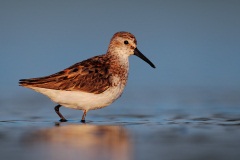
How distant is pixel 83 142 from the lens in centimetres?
878

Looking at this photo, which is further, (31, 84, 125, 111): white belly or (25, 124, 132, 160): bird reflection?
(31, 84, 125, 111): white belly

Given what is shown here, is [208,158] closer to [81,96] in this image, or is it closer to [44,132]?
[44,132]

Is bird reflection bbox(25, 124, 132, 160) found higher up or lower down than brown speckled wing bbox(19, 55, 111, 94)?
lower down

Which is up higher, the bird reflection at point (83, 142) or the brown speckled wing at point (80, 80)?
the brown speckled wing at point (80, 80)

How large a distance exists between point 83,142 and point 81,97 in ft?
9.14

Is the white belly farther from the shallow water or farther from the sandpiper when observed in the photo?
the shallow water

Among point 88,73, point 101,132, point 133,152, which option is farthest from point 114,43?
point 133,152

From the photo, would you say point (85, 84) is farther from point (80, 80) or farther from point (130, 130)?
point (130, 130)

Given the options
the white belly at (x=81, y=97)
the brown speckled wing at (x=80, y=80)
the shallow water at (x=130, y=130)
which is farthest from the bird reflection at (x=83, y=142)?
the brown speckled wing at (x=80, y=80)

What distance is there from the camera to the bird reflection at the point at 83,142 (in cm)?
788

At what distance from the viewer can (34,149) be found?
26.8 ft

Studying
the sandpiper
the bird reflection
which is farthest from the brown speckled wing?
the bird reflection

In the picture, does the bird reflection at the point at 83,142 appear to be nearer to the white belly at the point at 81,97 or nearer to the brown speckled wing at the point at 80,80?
the white belly at the point at 81,97

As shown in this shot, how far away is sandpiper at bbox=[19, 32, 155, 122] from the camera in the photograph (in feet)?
37.5
